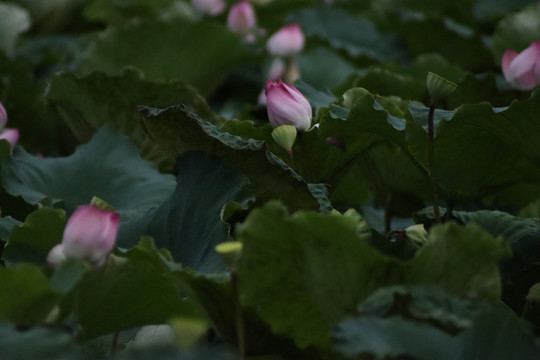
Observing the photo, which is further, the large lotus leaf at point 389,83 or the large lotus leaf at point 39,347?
the large lotus leaf at point 389,83

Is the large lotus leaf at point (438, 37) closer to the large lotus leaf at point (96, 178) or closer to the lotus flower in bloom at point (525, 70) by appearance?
the lotus flower in bloom at point (525, 70)

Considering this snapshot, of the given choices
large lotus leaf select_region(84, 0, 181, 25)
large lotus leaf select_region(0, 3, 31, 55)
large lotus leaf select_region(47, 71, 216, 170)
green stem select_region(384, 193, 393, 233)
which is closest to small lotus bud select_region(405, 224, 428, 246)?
green stem select_region(384, 193, 393, 233)

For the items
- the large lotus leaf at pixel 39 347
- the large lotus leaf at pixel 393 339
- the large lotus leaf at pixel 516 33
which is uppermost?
the large lotus leaf at pixel 393 339

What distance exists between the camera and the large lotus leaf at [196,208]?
1.03 metres

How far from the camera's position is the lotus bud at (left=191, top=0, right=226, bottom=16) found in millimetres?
2264

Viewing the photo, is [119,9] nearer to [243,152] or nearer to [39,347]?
[243,152]

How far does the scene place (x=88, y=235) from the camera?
807 millimetres

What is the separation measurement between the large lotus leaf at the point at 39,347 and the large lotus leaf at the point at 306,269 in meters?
0.17

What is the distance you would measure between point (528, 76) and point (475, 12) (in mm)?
1262

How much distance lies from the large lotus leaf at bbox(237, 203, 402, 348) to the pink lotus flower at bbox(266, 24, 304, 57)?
0.96m

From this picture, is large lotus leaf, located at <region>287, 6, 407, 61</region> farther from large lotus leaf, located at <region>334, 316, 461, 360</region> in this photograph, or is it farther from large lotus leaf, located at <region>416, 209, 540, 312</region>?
large lotus leaf, located at <region>334, 316, 461, 360</region>

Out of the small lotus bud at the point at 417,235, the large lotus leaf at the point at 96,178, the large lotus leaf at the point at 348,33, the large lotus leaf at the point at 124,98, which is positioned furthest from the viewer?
the large lotus leaf at the point at 348,33

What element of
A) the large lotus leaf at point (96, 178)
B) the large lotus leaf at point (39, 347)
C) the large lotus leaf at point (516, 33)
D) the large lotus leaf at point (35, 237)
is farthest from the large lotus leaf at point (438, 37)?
the large lotus leaf at point (39, 347)

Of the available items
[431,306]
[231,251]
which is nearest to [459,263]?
[431,306]
